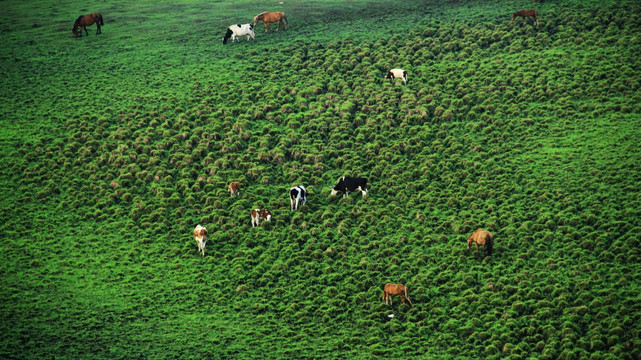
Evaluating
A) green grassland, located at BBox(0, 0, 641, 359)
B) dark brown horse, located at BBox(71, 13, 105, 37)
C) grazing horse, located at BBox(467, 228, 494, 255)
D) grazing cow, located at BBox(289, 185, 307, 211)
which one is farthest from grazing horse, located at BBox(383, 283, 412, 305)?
dark brown horse, located at BBox(71, 13, 105, 37)

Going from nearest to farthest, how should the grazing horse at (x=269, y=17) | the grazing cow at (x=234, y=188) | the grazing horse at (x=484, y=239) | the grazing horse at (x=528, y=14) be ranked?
the grazing horse at (x=484, y=239)
the grazing cow at (x=234, y=188)
the grazing horse at (x=528, y=14)
the grazing horse at (x=269, y=17)

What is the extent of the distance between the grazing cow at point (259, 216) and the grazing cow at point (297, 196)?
158 cm

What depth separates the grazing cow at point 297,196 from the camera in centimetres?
3584

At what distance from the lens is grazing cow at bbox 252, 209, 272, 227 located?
1367 inches

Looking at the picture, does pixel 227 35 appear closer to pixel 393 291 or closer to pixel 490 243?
pixel 490 243

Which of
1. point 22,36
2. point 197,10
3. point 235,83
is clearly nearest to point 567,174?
point 235,83

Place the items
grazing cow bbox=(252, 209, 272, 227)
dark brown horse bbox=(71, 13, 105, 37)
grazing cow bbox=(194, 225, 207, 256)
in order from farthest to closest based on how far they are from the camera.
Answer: dark brown horse bbox=(71, 13, 105, 37)
grazing cow bbox=(252, 209, 272, 227)
grazing cow bbox=(194, 225, 207, 256)

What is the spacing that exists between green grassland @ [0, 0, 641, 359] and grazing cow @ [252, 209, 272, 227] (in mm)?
495

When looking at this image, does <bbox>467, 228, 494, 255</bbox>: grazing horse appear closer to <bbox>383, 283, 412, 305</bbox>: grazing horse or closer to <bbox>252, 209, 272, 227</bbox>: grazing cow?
<bbox>383, 283, 412, 305</bbox>: grazing horse

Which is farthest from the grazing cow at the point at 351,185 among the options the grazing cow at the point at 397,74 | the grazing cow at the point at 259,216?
the grazing cow at the point at 397,74

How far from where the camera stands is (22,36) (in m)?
56.5

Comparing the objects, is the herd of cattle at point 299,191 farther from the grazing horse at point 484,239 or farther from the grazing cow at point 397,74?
the grazing cow at point 397,74

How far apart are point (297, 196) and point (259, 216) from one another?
7.62 ft

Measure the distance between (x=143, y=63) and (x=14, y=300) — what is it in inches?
1006
